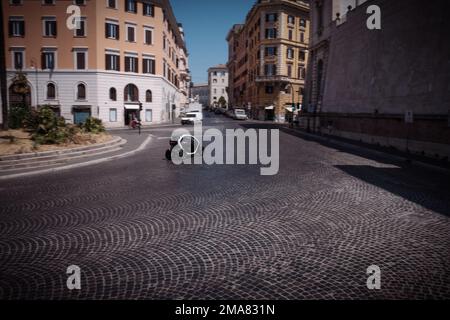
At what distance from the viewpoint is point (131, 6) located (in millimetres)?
39094

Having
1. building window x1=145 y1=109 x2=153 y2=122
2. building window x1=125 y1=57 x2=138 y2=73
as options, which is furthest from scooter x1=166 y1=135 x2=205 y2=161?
building window x1=145 y1=109 x2=153 y2=122

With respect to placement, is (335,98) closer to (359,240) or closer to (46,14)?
(359,240)

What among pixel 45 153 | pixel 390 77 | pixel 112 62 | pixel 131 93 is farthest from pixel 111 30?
pixel 390 77

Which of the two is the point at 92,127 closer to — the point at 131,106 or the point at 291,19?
the point at 131,106

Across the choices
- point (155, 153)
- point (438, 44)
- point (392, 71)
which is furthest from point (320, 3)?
point (155, 153)

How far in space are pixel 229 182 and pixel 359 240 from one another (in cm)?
500

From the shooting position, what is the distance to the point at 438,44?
16.3 metres

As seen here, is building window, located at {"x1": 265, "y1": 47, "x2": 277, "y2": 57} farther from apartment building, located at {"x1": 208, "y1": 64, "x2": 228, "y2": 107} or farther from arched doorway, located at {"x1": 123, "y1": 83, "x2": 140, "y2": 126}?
apartment building, located at {"x1": 208, "y1": 64, "x2": 228, "y2": 107}

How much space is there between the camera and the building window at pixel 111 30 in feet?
123

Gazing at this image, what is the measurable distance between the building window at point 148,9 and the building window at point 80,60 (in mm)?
9230

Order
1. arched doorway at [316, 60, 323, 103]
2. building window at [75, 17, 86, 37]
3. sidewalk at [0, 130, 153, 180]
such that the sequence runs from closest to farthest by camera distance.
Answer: sidewalk at [0, 130, 153, 180]
arched doorway at [316, 60, 323, 103]
building window at [75, 17, 86, 37]

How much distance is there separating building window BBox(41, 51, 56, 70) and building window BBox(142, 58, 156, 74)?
9.90 m

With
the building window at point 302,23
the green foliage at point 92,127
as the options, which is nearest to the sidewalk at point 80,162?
the green foliage at point 92,127

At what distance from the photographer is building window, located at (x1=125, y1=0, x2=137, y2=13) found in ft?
127
